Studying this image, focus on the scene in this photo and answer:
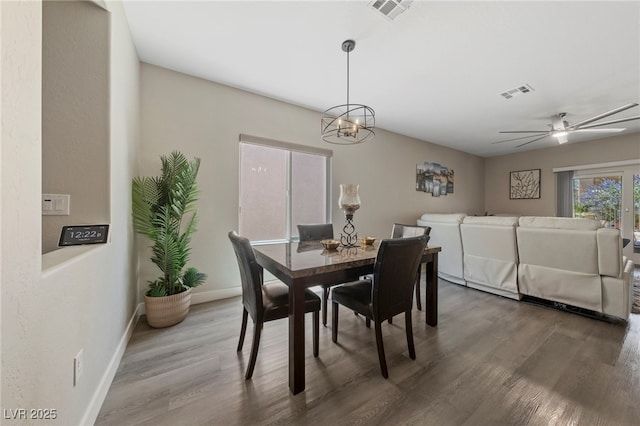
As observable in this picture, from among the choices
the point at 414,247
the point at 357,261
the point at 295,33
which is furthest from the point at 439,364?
the point at 295,33

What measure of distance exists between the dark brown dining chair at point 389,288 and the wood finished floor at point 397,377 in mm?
235

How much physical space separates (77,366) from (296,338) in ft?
3.34

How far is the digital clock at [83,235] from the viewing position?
1.25m

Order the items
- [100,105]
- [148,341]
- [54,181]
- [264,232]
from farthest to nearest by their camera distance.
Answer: [264,232] < [148,341] < [100,105] < [54,181]

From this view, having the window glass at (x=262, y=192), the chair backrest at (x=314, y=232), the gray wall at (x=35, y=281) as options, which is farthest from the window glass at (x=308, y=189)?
the gray wall at (x=35, y=281)

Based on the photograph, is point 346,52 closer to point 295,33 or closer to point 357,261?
point 295,33

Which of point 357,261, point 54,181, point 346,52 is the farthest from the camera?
point 346,52

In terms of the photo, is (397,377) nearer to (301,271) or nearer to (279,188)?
(301,271)

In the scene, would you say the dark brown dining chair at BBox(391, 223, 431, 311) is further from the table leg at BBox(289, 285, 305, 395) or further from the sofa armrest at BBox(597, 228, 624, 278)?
the sofa armrest at BBox(597, 228, 624, 278)

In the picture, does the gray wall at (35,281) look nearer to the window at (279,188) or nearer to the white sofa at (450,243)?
the window at (279,188)

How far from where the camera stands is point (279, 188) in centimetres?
330

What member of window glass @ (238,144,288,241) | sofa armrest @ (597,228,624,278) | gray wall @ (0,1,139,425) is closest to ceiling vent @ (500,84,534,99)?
sofa armrest @ (597,228,624,278)

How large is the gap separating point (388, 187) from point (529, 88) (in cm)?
226

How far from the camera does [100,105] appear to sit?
1.43 meters
